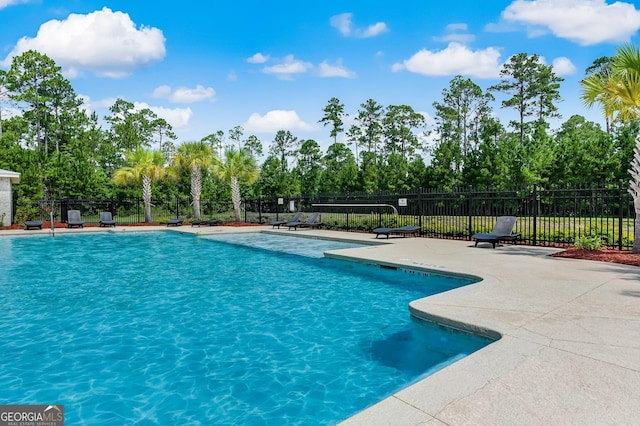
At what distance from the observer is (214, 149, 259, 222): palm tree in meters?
26.3

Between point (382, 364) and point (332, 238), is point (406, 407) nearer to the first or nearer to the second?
point (382, 364)

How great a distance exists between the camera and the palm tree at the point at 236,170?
26328 millimetres

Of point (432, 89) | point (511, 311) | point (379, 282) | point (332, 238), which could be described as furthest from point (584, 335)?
point (432, 89)

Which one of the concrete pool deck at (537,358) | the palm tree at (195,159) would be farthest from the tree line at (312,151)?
the concrete pool deck at (537,358)

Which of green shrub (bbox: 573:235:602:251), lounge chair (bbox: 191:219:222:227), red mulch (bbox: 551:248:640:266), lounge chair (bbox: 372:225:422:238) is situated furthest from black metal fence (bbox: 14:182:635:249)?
lounge chair (bbox: 191:219:222:227)

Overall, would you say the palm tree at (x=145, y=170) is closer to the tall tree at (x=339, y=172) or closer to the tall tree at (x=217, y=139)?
the tall tree at (x=339, y=172)

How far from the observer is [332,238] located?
16078 millimetres

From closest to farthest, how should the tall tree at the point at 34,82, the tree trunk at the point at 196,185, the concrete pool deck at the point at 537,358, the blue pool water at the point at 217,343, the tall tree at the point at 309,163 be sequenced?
the concrete pool deck at the point at 537,358 < the blue pool water at the point at 217,343 < the tree trunk at the point at 196,185 < the tall tree at the point at 34,82 < the tall tree at the point at 309,163

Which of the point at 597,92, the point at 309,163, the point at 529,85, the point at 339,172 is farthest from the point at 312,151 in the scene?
the point at 597,92

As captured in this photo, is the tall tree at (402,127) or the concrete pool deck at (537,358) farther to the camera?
the tall tree at (402,127)

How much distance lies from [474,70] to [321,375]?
5372 centimetres

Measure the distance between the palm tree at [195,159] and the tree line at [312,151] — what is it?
73mm

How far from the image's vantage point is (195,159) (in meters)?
26.7

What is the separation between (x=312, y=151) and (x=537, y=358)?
51227mm
